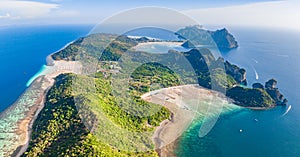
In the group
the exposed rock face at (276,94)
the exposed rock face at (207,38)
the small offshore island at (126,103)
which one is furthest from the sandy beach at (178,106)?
the exposed rock face at (207,38)

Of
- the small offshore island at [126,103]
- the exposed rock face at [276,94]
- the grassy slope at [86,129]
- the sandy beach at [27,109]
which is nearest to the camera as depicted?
the grassy slope at [86,129]

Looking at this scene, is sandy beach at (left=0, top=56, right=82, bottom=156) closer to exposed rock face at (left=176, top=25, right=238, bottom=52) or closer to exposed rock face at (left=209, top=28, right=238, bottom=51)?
exposed rock face at (left=176, top=25, right=238, bottom=52)

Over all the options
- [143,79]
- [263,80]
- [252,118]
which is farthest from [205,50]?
[252,118]

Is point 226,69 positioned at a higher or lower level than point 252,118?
higher

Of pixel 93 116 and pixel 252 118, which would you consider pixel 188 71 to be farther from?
pixel 93 116

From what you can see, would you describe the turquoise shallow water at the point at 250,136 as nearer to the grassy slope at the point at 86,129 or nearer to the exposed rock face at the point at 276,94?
the exposed rock face at the point at 276,94

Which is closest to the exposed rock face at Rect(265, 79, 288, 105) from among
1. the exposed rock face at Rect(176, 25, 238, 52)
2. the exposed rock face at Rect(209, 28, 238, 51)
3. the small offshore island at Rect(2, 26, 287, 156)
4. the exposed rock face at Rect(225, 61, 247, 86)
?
the small offshore island at Rect(2, 26, 287, 156)

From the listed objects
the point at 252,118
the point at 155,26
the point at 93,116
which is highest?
the point at 155,26

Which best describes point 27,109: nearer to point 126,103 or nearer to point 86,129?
point 126,103
